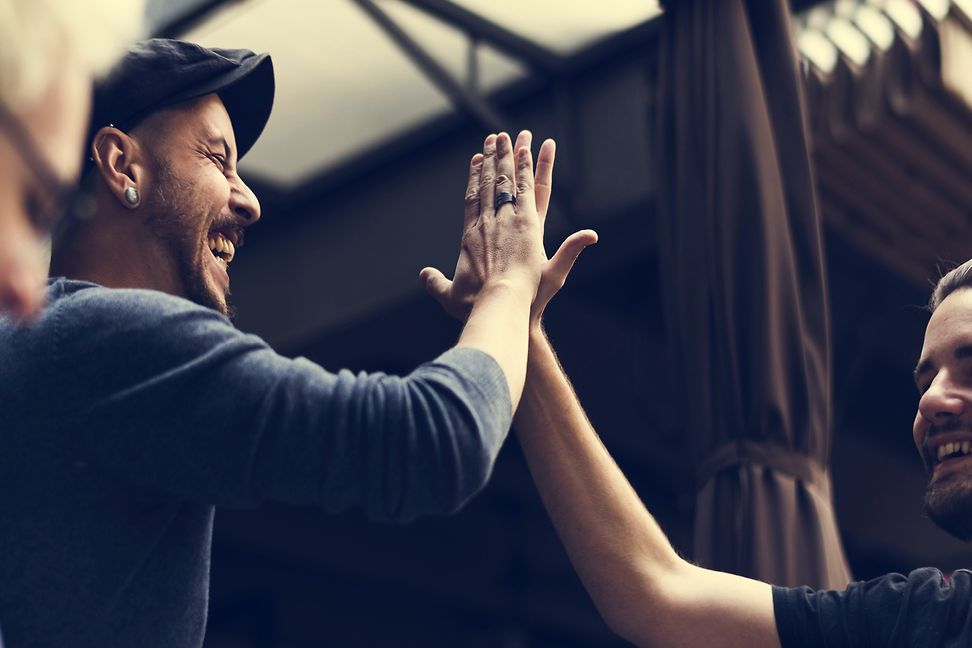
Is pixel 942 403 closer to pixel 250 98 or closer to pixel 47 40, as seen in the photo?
pixel 250 98

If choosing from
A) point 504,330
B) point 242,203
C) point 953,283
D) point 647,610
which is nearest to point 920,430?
point 953,283

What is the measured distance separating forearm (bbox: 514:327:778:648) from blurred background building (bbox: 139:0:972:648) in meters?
2.53

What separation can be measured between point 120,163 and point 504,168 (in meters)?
0.48

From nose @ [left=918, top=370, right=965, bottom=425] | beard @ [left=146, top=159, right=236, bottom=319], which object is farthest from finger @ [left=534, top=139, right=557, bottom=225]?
nose @ [left=918, top=370, right=965, bottom=425]

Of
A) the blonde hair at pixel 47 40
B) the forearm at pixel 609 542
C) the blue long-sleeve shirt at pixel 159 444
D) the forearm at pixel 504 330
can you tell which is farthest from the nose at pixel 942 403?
the blonde hair at pixel 47 40

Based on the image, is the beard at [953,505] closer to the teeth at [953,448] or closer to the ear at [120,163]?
the teeth at [953,448]

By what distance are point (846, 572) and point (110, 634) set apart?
2.01 meters

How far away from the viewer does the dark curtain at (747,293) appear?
9.63 ft

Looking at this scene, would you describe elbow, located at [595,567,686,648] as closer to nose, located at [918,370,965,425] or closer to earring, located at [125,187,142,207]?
nose, located at [918,370,965,425]

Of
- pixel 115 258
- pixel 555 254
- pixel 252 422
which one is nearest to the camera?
pixel 252 422

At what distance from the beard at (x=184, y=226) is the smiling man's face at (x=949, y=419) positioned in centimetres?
115

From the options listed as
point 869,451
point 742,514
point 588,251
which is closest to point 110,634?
point 742,514

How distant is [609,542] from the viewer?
6.81 feet

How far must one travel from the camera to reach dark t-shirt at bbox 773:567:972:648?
1917 mm
